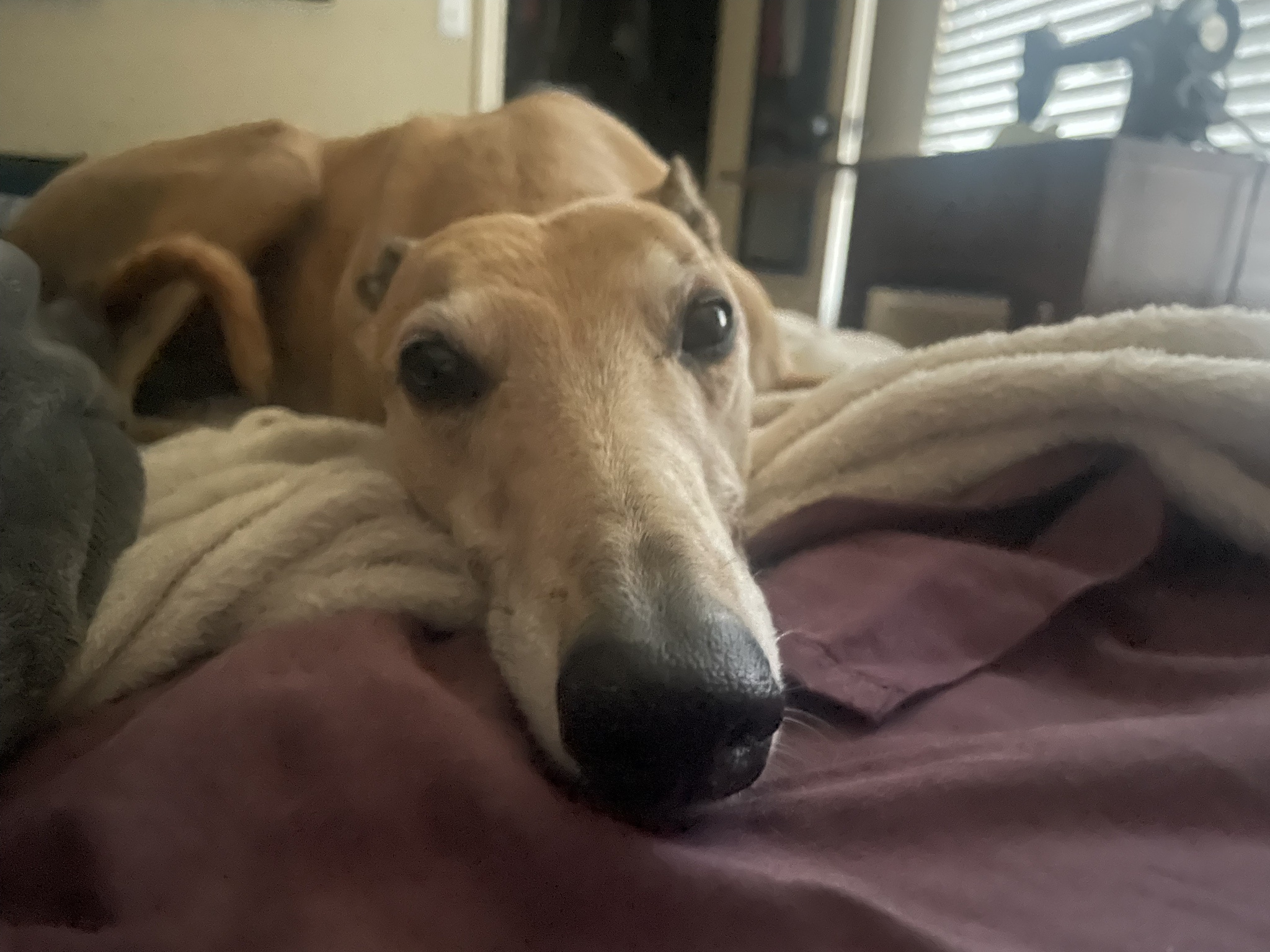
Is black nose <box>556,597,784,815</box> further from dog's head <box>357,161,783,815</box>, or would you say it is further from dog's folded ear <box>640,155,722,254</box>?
dog's folded ear <box>640,155,722,254</box>

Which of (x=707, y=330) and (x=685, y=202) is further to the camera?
(x=685, y=202)

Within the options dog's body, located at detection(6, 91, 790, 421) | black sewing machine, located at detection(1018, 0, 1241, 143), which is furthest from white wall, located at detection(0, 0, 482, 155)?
black sewing machine, located at detection(1018, 0, 1241, 143)

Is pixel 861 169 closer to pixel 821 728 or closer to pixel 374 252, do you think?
pixel 374 252

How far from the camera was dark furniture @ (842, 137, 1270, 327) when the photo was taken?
1.92 m

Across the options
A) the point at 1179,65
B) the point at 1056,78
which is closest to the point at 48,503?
the point at 1179,65

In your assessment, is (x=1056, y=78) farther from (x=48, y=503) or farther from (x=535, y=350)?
(x=48, y=503)

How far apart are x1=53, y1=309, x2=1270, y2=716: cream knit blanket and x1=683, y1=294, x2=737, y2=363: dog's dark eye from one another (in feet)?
0.40

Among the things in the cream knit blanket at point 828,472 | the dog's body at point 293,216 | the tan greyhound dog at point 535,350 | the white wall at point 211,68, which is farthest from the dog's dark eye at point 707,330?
the white wall at point 211,68

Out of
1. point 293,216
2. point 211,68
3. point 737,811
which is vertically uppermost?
point 211,68

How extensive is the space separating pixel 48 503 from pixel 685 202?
0.83 m

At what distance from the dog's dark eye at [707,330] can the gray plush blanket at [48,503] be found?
515mm

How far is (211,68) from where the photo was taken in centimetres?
301

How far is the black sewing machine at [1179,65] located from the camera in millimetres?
2000

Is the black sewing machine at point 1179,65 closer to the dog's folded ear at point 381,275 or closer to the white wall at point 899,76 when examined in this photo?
the white wall at point 899,76
